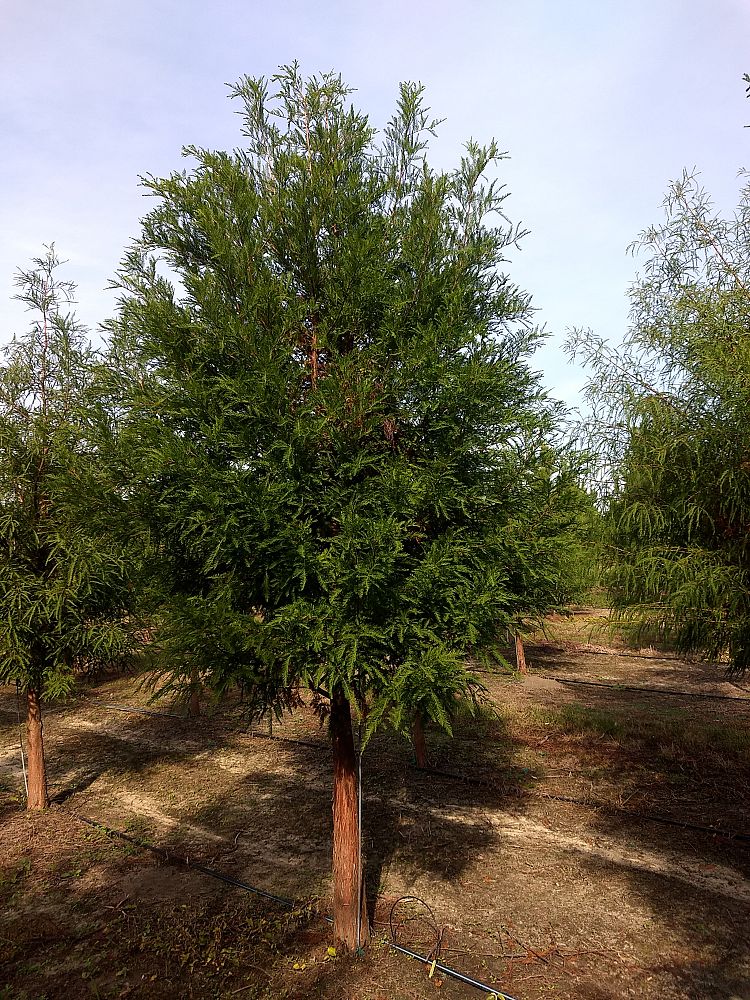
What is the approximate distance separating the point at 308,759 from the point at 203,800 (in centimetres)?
259

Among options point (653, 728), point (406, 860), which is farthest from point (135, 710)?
point (653, 728)

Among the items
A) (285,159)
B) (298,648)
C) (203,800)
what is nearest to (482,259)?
(285,159)

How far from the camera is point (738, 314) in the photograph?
22.6 feet

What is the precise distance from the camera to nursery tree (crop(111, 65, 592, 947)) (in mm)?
5133

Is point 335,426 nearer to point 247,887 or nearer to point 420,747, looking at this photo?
point 247,887

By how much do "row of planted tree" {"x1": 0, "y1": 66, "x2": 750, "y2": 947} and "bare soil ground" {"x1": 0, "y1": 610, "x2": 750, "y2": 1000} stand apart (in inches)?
51.9

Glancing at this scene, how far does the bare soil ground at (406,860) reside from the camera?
6.47 metres

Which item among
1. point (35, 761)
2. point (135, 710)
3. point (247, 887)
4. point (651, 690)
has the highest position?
point (35, 761)

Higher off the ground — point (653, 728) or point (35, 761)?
point (35, 761)

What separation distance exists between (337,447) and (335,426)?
0.21 m

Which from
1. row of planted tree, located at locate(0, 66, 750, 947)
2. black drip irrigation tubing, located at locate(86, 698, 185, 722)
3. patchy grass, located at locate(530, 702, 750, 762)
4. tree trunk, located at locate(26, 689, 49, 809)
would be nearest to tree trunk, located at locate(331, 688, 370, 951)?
row of planted tree, located at locate(0, 66, 750, 947)

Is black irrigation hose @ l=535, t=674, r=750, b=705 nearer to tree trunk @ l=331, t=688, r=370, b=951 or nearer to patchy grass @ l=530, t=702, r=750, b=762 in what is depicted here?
patchy grass @ l=530, t=702, r=750, b=762

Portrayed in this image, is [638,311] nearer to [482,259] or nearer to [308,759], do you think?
[482,259]

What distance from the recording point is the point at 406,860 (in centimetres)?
885
